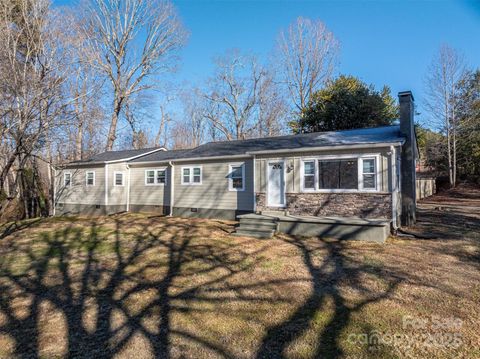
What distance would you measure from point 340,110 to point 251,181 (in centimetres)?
1269

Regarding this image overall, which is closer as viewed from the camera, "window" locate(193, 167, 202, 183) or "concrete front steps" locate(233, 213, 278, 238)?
"concrete front steps" locate(233, 213, 278, 238)

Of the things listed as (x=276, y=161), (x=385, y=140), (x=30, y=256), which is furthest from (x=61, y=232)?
(x=385, y=140)

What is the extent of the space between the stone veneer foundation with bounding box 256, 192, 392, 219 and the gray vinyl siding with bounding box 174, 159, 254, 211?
174cm

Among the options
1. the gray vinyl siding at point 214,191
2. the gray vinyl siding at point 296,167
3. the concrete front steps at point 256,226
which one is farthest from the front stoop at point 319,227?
the gray vinyl siding at point 214,191

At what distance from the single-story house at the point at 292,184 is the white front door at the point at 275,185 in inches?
Result: 1.5

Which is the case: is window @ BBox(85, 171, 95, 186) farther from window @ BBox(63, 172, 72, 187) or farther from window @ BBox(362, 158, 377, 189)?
window @ BBox(362, 158, 377, 189)

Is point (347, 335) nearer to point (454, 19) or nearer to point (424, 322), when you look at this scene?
point (424, 322)

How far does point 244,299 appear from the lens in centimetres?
473

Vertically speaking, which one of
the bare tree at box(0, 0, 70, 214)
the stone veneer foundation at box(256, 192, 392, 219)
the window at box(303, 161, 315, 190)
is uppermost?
the bare tree at box(0, 0, 70, 214)

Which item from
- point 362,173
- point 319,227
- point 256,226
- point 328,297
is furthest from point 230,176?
point 328,297

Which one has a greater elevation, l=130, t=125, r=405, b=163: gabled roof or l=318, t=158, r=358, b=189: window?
l=130, t=125, r=405, b=163: gabled roof

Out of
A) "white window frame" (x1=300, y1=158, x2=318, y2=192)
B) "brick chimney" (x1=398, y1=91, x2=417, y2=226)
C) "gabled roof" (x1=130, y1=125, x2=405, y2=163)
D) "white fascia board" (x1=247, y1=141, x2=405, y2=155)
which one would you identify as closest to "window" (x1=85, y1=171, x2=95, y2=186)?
"gabled roof" (x1=130, y1=125, x2=405, y2=163)

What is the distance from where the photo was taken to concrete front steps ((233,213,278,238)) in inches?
369

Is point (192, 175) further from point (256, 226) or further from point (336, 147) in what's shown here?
point (336, 147)
